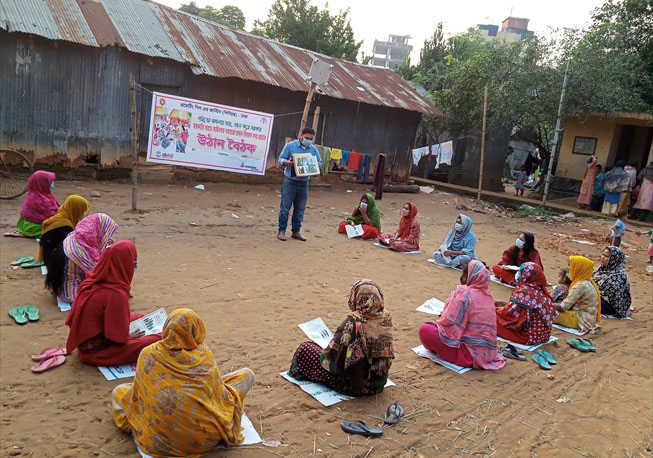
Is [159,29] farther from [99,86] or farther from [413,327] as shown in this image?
[413,327]

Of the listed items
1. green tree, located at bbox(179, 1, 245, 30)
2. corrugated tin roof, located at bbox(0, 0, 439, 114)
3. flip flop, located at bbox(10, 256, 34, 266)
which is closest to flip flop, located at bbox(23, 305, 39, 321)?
flip flop, located at bbox(10, 256, 34, 266)

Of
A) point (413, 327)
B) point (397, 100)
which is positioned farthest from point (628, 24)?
point (413, 327)

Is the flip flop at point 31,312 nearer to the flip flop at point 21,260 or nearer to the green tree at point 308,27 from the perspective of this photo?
the flip flop at point 21,260

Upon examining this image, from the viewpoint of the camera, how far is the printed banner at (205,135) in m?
8.46

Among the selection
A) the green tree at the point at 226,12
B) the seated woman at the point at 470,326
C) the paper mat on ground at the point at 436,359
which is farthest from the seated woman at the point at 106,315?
the green tree at the point at 226,12

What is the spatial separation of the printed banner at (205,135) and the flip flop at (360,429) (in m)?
6.49

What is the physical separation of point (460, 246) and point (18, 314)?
6.26m

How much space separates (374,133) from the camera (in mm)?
16812

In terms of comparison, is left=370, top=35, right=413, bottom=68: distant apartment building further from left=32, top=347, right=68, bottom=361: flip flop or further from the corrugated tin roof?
left=32, top=347, right=68, bottom=361: flip flop

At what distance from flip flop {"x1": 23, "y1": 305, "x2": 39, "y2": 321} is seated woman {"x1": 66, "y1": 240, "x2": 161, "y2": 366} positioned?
930mm

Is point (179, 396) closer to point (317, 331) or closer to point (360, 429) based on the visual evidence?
point (360, 429)

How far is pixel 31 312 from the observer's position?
173 inches

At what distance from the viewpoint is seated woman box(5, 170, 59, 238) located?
6.30 m

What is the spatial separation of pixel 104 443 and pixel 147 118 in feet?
34.3
